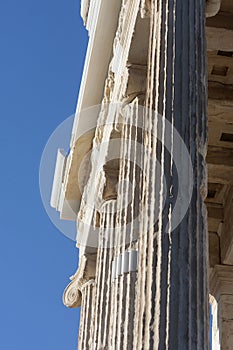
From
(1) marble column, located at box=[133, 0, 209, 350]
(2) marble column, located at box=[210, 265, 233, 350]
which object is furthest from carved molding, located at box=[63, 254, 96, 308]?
(1) marble column, located at box=[133, 0, 209, 350]

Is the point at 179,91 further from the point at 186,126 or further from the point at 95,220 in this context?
the point at 95,220

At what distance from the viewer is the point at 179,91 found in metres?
12.8

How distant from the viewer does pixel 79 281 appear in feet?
70.0

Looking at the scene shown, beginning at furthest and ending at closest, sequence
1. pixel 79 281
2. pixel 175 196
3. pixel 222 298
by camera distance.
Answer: pixel 222 298 < pixel 79 281 < pixel 175 196

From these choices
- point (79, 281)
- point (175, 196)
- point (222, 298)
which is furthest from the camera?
point (222, 298)

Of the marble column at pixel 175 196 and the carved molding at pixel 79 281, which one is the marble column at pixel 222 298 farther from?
the marble column at pixel 175 196

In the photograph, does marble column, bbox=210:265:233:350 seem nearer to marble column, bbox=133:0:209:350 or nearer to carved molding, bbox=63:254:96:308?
carved molding, bbox=63:254:96:308

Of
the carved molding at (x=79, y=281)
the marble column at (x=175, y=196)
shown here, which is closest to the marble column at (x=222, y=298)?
the carved molding at (x=79, y=281)

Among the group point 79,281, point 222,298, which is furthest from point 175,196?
point 222,298

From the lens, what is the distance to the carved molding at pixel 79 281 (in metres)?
21.0

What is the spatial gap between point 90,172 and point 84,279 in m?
2.42

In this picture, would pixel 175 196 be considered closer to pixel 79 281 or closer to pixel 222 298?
pixel 79 281

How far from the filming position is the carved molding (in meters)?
21.0

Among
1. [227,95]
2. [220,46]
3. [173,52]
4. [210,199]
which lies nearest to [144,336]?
[173,52]
